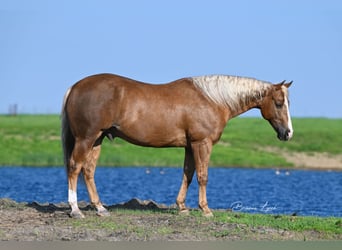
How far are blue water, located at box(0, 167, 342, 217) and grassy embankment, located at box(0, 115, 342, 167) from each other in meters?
0.72

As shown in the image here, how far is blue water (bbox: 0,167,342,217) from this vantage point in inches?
996

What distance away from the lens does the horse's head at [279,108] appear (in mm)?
15492

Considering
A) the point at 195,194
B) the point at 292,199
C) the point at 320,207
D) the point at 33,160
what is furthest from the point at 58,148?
the point at 320,207

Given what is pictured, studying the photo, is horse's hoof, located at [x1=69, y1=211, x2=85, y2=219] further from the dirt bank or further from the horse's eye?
the horse's eye

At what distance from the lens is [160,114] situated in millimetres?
15047

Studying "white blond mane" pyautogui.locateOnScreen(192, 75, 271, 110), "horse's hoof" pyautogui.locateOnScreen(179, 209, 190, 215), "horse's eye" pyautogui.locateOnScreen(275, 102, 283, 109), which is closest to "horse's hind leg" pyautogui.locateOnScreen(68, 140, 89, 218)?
"horse's hoof" pyautogui.locateOnScreen(179, 209, 190, 215)

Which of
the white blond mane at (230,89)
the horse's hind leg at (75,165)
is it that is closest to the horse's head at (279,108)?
the white blond mane at (230,89)

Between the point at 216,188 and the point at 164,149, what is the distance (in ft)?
56.7

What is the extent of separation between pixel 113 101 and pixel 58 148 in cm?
3592

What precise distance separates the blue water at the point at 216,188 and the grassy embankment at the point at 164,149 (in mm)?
721

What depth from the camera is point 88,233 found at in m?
13.2

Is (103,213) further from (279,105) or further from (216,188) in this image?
(216,188)

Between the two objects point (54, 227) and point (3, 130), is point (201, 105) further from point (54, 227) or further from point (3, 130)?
point (3, 130)

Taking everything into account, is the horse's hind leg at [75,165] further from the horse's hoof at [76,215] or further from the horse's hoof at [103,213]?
the horse's hoof at [103,213]
